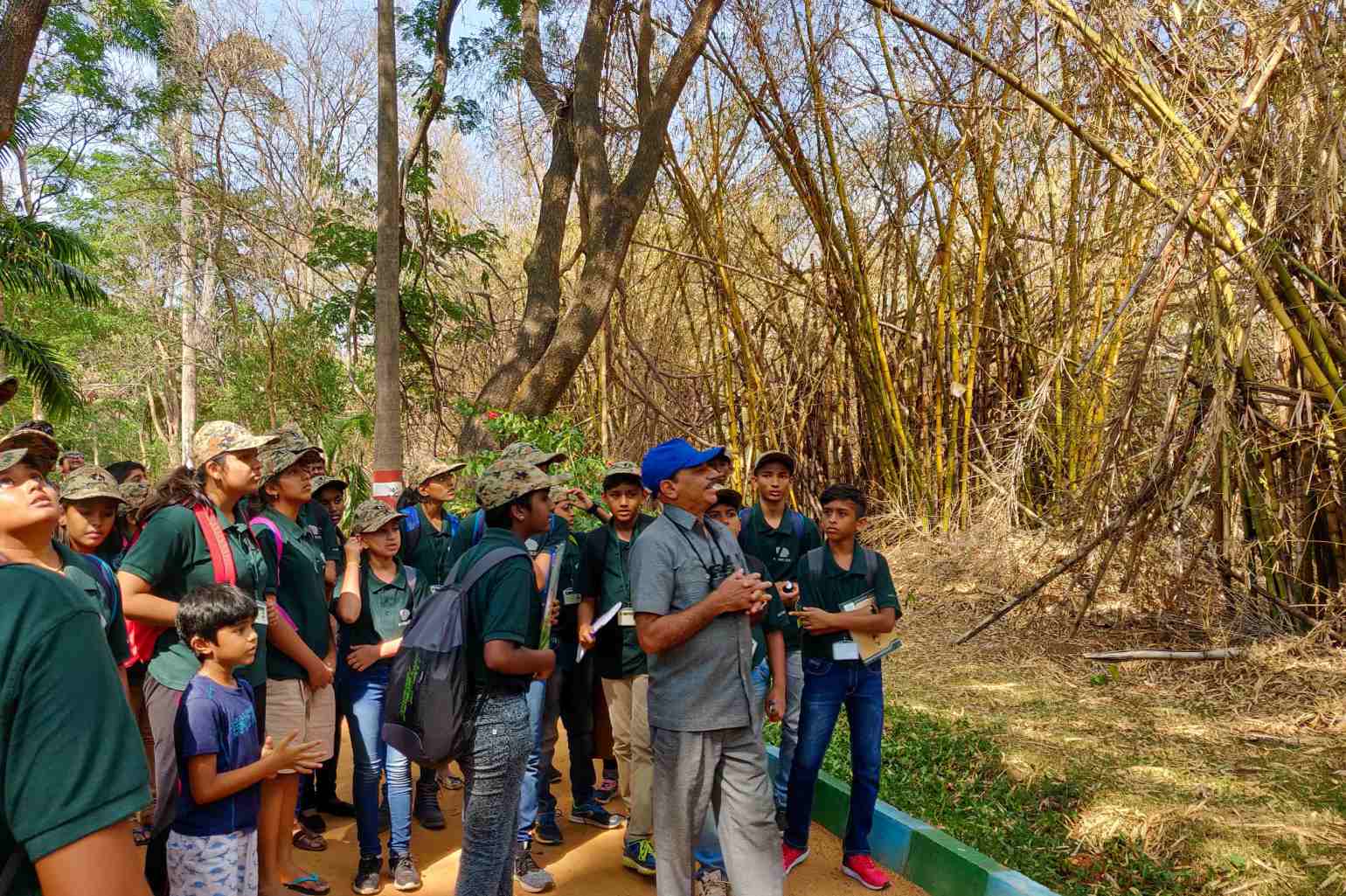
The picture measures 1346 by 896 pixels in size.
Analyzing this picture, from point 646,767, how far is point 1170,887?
1.96m

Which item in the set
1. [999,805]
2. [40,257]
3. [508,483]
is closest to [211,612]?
[508,483]

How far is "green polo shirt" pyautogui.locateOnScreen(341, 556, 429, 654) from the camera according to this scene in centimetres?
432

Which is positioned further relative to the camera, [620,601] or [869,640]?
[620,601]

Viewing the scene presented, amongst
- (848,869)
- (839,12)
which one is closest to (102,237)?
(839,12)

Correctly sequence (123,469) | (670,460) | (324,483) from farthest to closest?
(123,469), (324,483), (670,460)

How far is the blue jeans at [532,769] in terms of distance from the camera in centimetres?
414

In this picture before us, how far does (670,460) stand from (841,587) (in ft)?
3.86

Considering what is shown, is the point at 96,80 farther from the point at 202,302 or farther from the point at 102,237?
the point at 202,302

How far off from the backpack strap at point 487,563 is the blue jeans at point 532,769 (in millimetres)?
1048

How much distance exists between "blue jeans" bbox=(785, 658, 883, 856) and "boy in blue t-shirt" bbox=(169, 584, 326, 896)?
73.6 inches

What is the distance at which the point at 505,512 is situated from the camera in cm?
325

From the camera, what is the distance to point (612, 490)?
489 centimetres

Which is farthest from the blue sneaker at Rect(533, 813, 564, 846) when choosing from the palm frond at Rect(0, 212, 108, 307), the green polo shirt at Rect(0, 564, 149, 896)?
the palm frond at Rect(0, 212, 108, 307)

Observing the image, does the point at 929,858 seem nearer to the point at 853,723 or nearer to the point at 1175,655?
the point at 853,723
